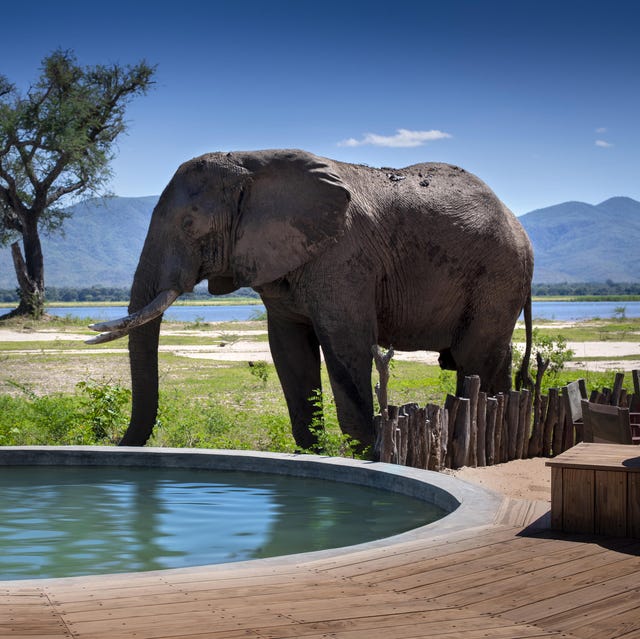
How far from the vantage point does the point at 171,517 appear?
810 centimetres

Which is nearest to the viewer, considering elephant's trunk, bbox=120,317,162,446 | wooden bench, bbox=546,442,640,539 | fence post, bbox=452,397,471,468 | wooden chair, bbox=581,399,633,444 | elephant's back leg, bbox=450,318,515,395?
wooden bench, bbox=546,442,640,539

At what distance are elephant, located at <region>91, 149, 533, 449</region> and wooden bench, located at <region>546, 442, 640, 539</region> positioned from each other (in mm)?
4896

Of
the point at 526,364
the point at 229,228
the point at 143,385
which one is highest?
the point at 229,228

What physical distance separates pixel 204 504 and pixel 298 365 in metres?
3.68

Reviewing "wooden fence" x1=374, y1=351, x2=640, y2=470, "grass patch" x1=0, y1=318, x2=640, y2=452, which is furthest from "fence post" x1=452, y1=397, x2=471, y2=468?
"grass patch" x1=0, y1=318, x2=640, y2=452

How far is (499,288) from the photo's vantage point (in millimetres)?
12383

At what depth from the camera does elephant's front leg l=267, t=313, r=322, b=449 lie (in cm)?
1202

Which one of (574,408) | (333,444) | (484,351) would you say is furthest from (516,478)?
(484,351)

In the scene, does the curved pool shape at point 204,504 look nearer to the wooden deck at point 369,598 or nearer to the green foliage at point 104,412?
the wooden deck at point 369,598

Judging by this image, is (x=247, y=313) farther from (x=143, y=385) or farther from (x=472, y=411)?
(x=472, y=411)

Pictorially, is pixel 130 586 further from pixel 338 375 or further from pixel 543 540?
pixel 338 375

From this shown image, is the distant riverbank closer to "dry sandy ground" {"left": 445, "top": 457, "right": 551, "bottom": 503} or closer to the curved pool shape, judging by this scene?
"dry sandy ground" {"left": 445, "top": 457, "right": 551, "bottom": 503}

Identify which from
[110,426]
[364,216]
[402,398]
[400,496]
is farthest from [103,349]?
[400,496]

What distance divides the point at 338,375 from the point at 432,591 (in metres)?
6.14
